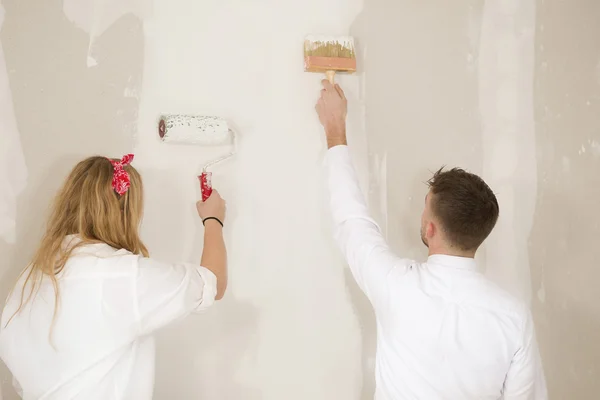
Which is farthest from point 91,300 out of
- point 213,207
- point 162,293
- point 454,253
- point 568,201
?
point 568,201

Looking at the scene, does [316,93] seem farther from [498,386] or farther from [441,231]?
[498,386]

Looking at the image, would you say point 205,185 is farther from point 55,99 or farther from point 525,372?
point 525,372

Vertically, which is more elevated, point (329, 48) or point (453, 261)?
point (329, 48)

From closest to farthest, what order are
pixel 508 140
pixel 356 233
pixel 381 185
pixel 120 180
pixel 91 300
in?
1. pixel 91 300
2. pixel 120 180
3. pixel 356 233
4. pixel 381 185
5. pixel 508 140

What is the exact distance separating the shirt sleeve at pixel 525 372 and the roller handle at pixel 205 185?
0.90m

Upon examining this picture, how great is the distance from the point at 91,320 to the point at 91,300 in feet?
0.14

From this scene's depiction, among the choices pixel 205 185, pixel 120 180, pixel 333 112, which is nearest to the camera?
pixel 120 180

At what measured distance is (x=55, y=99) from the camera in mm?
1429

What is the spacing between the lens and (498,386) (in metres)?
1.21

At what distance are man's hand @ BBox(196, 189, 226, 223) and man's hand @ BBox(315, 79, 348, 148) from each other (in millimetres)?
361

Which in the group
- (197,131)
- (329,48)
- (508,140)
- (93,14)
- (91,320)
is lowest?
(91,320)

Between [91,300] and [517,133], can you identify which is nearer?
[91,300]

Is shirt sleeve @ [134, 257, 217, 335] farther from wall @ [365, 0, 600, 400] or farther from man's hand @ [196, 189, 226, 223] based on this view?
wall @ [365, 0, 600, 400]

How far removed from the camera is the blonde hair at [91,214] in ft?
3.72
